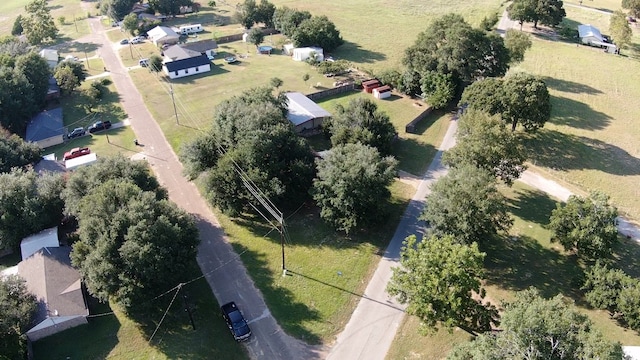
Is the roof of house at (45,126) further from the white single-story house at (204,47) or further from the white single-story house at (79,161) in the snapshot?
the white single-story house at (204,47)

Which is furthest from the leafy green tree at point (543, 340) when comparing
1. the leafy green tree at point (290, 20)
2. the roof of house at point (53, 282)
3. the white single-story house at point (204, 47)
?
the white single-story house at point (204, 47)

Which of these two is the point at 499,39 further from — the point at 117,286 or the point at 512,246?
the point at 117,286

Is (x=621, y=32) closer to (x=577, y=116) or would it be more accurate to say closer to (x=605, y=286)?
(x=577, y=116)

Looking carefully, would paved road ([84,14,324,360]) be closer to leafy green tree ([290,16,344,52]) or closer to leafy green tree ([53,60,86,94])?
leafy green tree ([53,60,86,94])

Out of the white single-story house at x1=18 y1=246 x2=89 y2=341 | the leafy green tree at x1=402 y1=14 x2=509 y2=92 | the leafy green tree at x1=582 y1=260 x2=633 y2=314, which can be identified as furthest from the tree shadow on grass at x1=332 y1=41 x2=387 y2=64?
the white single-story house at x1=18 y1=246 x2=89 y2=341

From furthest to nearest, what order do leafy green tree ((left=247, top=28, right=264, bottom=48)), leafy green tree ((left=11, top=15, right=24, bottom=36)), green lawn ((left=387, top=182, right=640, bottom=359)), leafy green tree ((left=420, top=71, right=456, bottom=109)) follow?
1. leafy green tree ((left=11, top=15, right=24, bottom=36))
2. leafy green tree ((left=247, top=28, right=264, bottom=48))
3. leafy green tree ((left=420, top=71, right=456, bottom=109))
4. green lawn ((left=387, top=182, right=640, bottom=359))

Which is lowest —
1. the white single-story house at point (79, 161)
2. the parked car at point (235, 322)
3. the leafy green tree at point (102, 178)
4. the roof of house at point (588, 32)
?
the parked car at point (235, 322)
